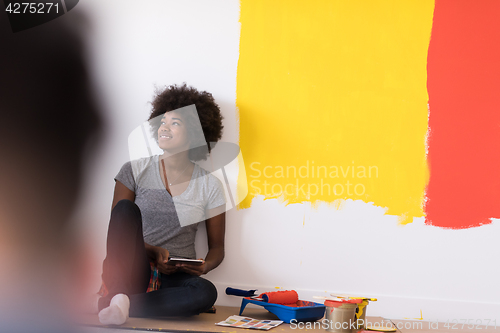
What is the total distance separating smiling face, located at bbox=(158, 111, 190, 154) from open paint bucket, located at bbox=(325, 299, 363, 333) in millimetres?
860

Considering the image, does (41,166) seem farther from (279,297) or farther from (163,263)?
(279,297)

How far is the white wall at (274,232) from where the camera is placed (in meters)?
1.61

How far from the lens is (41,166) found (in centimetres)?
32

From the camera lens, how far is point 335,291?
1.64m

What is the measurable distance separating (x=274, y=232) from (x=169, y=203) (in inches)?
18.5

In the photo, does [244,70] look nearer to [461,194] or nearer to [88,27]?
[461,194]

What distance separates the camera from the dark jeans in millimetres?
1145

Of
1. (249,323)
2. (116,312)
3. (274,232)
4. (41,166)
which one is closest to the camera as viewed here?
(41,166)

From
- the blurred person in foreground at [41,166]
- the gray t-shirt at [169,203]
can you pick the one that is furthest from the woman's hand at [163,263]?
the blurred person in foreground at [41,166]

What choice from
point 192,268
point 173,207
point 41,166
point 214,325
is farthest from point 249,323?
point 41,166

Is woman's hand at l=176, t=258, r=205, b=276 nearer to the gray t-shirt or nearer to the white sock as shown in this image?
the gray t-shirt

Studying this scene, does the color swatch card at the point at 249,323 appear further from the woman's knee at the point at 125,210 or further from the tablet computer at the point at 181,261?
the woman's knee at the point at 125,210

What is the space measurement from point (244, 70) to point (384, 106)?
639 mm

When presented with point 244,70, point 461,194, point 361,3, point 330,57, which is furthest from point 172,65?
point 461,194
